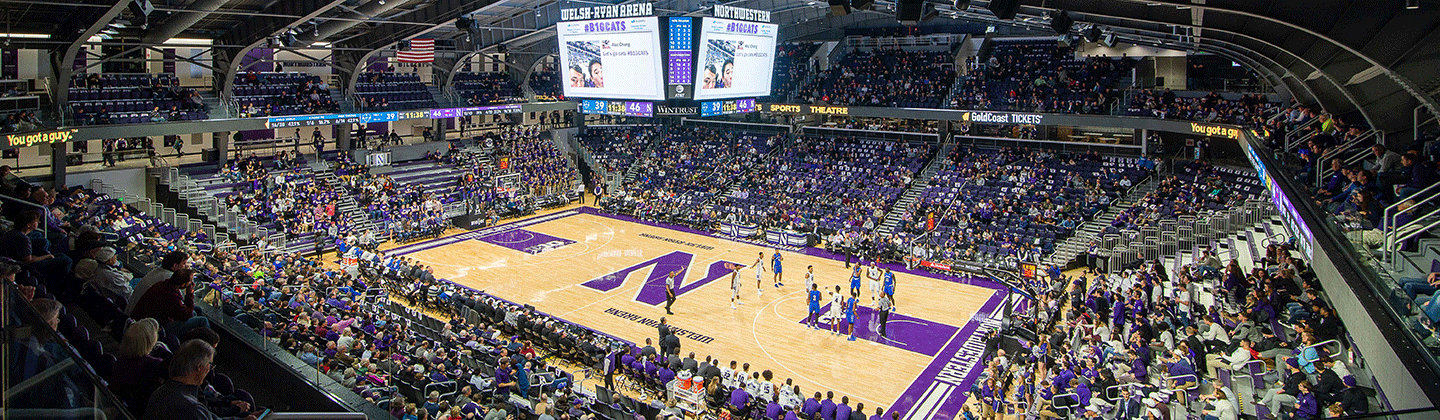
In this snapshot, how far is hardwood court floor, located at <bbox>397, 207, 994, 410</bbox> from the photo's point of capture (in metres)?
17.8

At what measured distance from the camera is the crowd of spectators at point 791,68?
4103cm

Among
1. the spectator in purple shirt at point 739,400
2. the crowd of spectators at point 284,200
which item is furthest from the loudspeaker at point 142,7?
A: the spectator in purple shirt at point 739,400

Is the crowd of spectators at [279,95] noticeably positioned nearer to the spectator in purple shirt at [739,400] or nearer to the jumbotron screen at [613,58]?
the jumbotron screen at [613,58]

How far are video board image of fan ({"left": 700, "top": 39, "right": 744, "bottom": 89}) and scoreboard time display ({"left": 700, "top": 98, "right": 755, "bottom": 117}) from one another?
1.88 feet

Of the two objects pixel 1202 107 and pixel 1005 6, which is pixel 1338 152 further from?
pixel 1202 107

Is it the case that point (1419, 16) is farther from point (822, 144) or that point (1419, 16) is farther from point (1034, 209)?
point (822, 144)

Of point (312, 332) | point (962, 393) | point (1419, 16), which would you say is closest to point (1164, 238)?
point (962, 393)

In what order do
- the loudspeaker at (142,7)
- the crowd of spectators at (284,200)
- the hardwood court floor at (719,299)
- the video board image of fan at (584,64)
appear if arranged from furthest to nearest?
the crowd of spectators at (284,200) < the video board image of fan at (584,64) < the loudspeaker at (142,7) < the hardwood court floor at (719,299)

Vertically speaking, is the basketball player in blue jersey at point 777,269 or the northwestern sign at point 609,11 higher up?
the northwestern sign at point 609,11

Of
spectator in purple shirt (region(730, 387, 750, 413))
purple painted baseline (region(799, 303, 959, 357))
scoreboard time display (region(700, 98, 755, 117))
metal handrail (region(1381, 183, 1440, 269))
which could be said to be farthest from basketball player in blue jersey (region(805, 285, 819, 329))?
metal handrail (region(1381, 183, 1440, 269))

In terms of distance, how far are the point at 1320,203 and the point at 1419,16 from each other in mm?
3027

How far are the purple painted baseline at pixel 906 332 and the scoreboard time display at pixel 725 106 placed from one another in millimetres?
8556

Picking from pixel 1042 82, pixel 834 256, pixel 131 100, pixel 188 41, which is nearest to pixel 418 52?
pixel 188 41

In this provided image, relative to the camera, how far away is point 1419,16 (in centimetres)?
991
